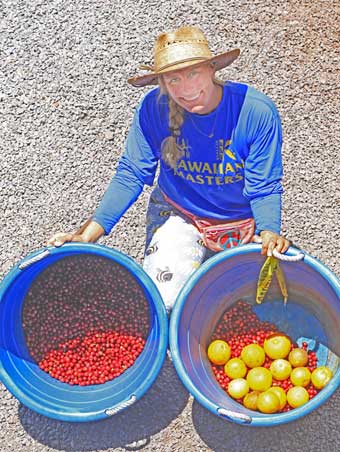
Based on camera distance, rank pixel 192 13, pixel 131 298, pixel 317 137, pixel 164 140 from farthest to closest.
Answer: pixel 192 13, pixel 317 137, pixel 131 298, pixel 164 140

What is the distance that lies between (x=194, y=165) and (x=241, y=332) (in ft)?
2.25

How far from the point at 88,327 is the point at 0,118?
3.88 ft

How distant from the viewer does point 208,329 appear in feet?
8.70

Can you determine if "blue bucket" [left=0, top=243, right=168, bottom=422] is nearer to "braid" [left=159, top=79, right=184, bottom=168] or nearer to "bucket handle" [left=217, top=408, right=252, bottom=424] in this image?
"bucket handle" [left=217, top=408, right=252, bottom=424]

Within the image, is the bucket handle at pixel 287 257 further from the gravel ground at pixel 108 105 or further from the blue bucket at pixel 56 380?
the gravel ground at pixel 108 105

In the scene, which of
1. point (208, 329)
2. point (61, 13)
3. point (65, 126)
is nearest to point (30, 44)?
point (61, 13)

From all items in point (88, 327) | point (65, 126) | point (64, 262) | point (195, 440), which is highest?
point (65, 126)

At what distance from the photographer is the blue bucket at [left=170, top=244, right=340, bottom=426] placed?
2281 millimetres

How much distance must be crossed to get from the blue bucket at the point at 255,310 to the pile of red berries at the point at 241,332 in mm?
30

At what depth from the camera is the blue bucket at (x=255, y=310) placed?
7.48ft

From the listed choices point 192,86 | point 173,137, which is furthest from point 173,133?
point 192,86

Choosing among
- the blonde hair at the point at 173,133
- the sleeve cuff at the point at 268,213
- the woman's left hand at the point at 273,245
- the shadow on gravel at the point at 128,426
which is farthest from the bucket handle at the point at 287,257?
the shadow on gravel at the point at 128,426

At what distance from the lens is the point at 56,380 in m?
2.64

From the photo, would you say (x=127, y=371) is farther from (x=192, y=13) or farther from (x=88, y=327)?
(x=192, y=13)
